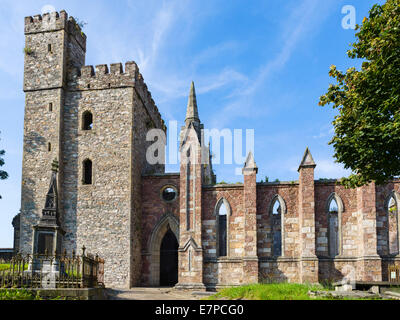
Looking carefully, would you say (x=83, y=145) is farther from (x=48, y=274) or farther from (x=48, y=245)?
(x=48, y=274)

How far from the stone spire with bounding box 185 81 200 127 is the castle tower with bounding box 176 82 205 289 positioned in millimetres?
2463

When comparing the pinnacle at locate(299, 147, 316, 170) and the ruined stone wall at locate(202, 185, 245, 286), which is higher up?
the pinnacle at locate(299, 147, 316, 170)

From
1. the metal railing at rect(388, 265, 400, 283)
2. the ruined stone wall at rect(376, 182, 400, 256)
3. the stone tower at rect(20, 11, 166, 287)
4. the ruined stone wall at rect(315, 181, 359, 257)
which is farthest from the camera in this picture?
the stone tower at rect(20, 11, 166, 287)

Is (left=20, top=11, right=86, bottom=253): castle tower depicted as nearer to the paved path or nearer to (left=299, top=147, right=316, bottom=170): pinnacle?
the paved path

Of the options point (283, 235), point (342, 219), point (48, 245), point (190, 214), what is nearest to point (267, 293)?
point (48, 245)

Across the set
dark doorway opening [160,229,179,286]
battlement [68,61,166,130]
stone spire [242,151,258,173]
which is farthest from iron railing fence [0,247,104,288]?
battlement [68,61,166,130]

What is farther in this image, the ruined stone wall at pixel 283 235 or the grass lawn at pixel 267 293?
the ruined stone wall at pixel 283 235

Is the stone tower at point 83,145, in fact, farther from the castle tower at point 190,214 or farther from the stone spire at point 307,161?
the stone spire at point 307,161

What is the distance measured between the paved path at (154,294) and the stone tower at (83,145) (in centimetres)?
Answer: 174

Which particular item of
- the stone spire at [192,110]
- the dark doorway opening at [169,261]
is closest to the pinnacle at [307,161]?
the stone spire at [192,110]

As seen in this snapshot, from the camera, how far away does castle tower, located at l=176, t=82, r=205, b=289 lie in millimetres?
23656

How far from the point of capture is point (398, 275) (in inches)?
816

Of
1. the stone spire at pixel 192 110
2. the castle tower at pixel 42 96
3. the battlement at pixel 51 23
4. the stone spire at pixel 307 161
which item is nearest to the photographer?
the stone spire at pixel 307 161

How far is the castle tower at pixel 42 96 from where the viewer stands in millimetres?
24547
